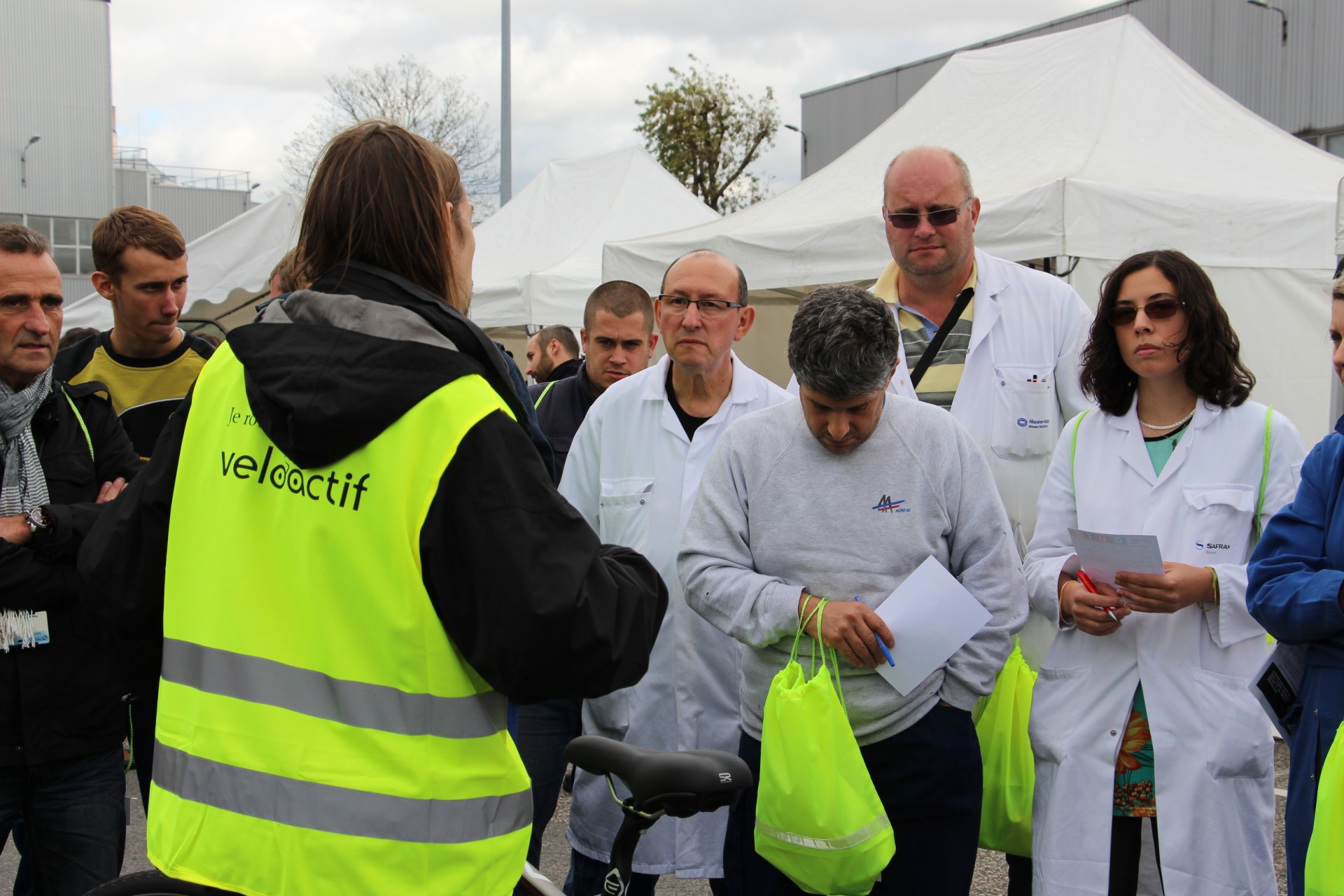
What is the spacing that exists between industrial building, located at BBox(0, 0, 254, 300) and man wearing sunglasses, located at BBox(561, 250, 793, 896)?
1536 inches

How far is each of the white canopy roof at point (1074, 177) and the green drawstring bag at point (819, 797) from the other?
4.25 m

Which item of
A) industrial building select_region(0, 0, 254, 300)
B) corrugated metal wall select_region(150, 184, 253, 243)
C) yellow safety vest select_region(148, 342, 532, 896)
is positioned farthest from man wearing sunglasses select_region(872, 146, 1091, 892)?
corrugated metal wall select_region(150, 184, 253, 243)

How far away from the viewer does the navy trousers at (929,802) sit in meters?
2.59

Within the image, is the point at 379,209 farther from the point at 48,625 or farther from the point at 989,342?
the point at 989,342

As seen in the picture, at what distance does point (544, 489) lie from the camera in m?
1.62

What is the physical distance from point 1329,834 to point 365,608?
1.69 m

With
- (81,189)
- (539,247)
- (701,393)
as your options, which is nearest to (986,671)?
(701,393)

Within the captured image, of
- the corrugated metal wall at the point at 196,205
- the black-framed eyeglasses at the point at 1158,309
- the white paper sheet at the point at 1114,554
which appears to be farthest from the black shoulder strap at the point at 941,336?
the corrugated metal wall at the point at 196,205

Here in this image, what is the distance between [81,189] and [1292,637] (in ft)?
143

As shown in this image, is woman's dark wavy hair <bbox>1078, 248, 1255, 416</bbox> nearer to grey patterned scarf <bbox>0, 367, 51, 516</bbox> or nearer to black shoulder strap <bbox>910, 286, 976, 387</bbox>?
black shoulder strap <bbox>910, 286, 976, 387</bbox>

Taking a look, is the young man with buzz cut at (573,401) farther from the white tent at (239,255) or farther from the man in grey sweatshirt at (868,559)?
the white tent at (239,255)

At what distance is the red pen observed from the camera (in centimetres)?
276

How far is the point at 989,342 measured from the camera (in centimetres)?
335

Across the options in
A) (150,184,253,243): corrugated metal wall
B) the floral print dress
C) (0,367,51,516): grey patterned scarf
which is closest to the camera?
(0,367,51,516): grey patterned scarf
